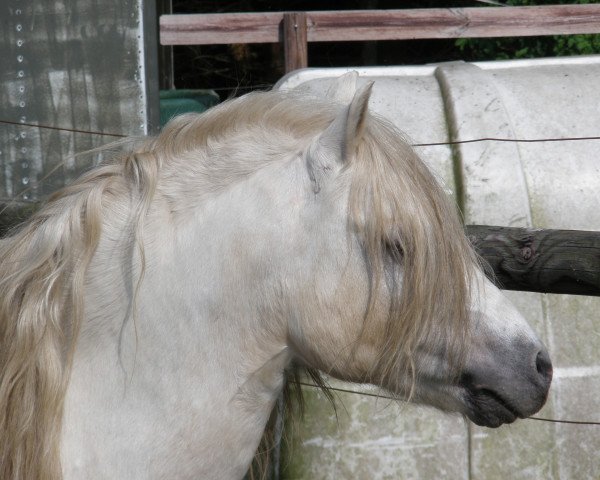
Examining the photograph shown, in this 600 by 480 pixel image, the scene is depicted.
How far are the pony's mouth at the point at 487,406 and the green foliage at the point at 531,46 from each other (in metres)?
5.27

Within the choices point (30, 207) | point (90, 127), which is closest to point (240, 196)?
point (30, 207)

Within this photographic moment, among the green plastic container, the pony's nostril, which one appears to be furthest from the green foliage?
the pony's nostril

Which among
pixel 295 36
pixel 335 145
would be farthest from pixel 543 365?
pixel 295 36

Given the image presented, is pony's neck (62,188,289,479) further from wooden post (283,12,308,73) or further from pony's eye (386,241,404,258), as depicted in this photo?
wooden post (283,12,308,73)

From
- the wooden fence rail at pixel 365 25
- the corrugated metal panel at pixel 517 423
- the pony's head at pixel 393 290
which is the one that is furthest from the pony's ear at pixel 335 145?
the wooden fence rail at pixel 365 25

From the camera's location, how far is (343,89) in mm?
1918

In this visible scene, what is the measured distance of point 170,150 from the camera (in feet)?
5.54

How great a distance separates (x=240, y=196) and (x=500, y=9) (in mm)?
3964

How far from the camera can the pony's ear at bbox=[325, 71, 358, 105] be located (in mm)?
1900

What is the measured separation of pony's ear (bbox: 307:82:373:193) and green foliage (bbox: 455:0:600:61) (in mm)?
5288

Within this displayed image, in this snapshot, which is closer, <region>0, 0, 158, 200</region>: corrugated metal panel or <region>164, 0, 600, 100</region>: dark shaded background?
<region>0, 0, 158, 200</region>: corrugated metal panel

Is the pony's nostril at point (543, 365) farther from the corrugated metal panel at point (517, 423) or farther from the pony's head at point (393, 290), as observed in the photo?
the corrugated metal panel at point (517, 423)

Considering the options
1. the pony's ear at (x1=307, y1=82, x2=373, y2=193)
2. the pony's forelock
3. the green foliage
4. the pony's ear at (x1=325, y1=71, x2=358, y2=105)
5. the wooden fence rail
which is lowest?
the pony's forelock

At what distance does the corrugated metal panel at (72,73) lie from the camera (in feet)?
12.2
